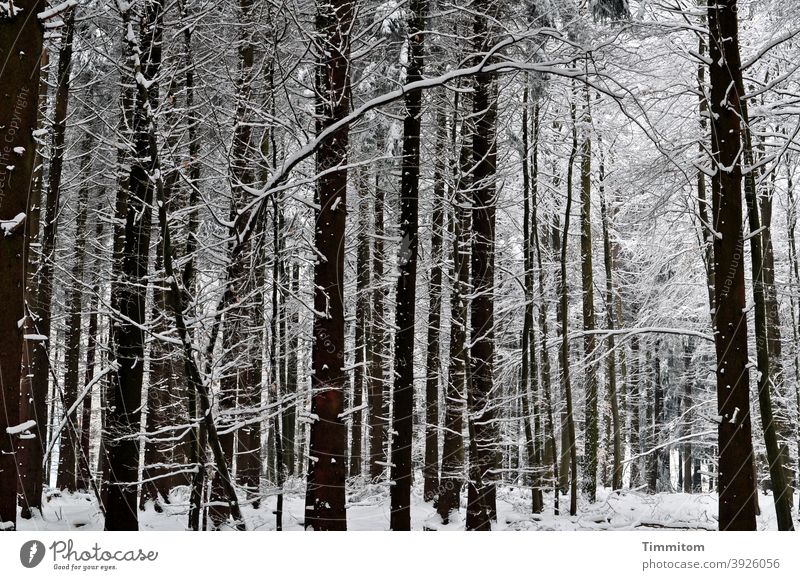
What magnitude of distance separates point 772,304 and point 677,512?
517 cm

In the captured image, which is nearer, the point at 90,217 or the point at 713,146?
the point at 713,146

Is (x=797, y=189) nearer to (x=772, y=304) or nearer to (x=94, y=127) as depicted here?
(x=772, y=304)

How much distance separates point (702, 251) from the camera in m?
14.7

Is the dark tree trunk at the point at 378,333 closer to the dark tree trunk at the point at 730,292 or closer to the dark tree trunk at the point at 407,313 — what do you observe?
the dark tree trunk at the point at 407,313

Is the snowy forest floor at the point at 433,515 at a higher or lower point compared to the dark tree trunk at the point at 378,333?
lower

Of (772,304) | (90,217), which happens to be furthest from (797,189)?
(90,217)

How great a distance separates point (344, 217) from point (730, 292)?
14.7ft

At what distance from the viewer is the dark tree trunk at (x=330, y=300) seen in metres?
7.35
